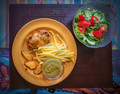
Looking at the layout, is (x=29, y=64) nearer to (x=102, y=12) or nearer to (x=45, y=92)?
(x=45, y=92)

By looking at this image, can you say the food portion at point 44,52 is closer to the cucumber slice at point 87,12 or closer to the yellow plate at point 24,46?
the yellow plate at point 24,46

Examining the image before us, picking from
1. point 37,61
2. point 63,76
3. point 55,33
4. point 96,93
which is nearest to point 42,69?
point 37,61

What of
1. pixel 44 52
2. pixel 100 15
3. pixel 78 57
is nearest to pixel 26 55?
pixel 44 52

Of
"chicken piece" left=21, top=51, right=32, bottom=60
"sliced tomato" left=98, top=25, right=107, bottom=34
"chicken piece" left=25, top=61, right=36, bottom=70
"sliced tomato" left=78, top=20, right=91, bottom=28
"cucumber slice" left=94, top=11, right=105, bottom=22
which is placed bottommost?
"chicken piece" left=25, top=61, right=36, bottom=70

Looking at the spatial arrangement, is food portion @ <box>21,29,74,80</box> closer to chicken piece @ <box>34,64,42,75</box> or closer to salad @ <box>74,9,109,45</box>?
chicken piece @ <box>34,64,42,75</box>

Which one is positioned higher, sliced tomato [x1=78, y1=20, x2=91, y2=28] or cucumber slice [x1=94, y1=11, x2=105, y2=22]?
cucumber slice [x1=94, y1=11, x2=105, y2=22]

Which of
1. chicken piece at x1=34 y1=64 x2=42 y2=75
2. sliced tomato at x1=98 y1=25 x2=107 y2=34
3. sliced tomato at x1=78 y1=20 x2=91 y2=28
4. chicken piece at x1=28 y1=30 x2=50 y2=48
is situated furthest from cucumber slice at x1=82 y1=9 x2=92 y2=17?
chicken piece at x1=34 y1=64 x2=42 y2=75

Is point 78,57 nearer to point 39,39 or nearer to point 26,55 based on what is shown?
point 39,39

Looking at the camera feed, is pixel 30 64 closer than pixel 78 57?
Yes
